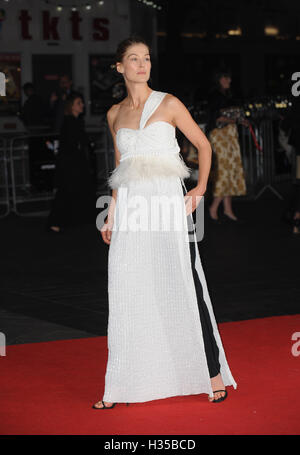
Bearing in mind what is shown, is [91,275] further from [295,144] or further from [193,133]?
[193,133]

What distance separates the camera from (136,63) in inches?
184

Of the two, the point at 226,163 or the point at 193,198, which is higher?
the point at 193,198

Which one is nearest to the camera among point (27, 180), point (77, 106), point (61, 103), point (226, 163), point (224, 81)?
point (77, 106)

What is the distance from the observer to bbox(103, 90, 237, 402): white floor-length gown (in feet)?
15.1

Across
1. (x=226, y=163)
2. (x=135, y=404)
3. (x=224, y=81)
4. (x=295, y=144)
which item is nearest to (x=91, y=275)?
(x=295, y=144)

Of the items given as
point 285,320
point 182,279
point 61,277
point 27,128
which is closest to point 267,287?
point 285,320

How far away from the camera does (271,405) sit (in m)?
4.58

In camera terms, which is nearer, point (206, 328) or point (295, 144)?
point (206, 328)

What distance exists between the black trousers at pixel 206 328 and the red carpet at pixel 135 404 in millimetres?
190

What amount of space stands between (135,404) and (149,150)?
1334 millimetres

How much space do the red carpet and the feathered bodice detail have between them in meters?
1.20

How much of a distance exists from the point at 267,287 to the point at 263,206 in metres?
6.02

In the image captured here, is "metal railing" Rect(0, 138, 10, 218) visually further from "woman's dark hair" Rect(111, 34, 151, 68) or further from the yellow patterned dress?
"woman's dark hair" Rect(111, 34, 151, 68)

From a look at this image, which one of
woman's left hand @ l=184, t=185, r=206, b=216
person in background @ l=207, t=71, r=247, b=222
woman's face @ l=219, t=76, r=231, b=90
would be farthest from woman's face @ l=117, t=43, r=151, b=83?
woman's face @ l=219, t=76, r=231, b=90
